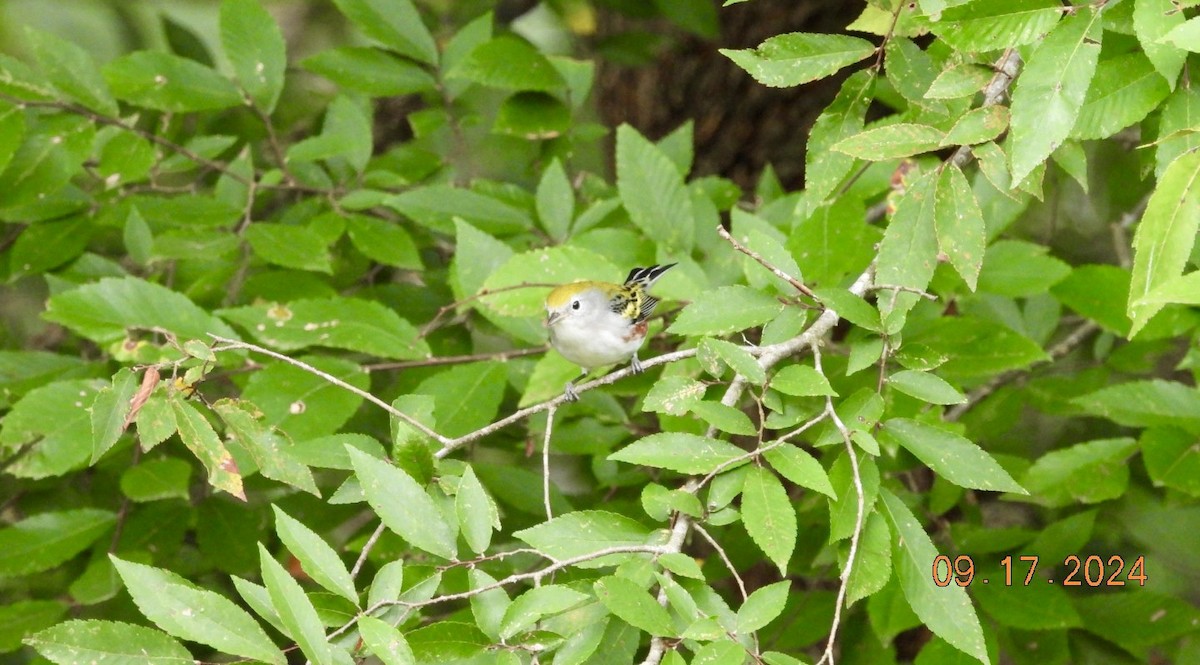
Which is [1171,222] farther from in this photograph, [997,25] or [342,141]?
[342,141]

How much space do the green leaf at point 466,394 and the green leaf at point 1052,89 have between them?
138 cm

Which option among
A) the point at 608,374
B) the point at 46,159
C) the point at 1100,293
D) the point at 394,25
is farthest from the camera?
the point at 394,25

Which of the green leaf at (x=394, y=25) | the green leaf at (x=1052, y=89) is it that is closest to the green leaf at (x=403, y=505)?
the green leaf at (x=1052, y=89)

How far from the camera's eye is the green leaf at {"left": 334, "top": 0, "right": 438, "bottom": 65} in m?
3.15

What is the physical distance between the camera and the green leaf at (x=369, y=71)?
317 cm

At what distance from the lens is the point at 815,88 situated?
15.0 feet

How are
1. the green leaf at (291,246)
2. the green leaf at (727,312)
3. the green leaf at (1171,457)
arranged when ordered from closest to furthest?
the green leaf at (727,312) < the green leaf at (1171,457) < the green leaf at (291,246)

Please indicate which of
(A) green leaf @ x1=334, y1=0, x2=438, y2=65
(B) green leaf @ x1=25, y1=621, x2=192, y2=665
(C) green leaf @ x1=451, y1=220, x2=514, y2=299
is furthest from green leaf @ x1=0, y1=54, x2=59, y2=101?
(B) green leaf @ x1=25, y1=621, x2=192, y2=665

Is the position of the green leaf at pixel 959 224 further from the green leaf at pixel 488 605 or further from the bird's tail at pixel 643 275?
the bird's tail at pixel 643 275

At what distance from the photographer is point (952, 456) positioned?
1739mm

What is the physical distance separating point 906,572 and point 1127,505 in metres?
1.64

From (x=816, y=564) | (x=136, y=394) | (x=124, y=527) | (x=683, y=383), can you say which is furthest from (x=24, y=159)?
(x=816, y=564)

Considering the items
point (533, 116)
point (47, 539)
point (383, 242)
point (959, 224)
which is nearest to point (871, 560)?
point (959, 224)

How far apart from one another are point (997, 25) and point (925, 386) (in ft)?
1.84
